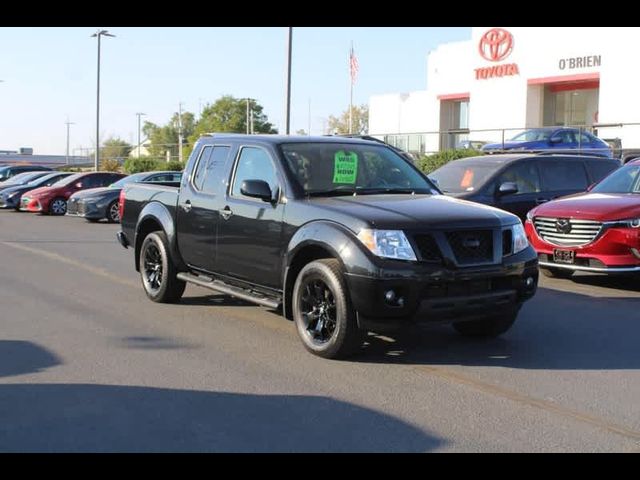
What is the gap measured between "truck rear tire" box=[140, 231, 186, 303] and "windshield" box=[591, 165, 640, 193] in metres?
6.00

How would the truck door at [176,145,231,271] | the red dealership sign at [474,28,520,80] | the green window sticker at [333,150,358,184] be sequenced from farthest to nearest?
the red dealership sign at [474,28,520,80]
the truck door at [176,145,231,271]
the green window sticker at [333,150,358,184]

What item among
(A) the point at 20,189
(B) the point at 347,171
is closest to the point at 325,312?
(B) the point at 347,171

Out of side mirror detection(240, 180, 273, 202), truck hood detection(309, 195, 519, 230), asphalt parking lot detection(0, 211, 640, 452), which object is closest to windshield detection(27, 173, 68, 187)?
asphalt parking lot detection(0, 211, 640, 452)

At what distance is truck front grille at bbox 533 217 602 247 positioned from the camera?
31.7 feet

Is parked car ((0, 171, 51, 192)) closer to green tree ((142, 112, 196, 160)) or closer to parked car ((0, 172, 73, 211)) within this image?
parked car ((0, 172, 73, 211))

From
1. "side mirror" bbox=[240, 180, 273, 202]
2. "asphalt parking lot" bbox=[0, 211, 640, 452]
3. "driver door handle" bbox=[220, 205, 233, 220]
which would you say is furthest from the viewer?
"driver door handle" bbox=[220, 205, 233, 220]

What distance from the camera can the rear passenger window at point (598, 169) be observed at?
44.2 ft

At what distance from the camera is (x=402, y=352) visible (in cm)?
666

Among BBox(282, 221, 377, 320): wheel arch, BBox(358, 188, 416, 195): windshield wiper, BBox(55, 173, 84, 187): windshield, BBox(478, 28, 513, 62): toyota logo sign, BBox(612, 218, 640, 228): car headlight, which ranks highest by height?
BBox(478, 28, 513, 62): toyota logo sign

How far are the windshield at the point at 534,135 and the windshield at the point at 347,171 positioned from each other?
814 inches

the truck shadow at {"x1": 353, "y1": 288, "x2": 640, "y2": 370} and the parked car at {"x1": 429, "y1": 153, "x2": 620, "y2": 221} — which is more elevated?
the parked car at {"x1": 429, "y1": 153, "x2": 620, "y2": 221}
